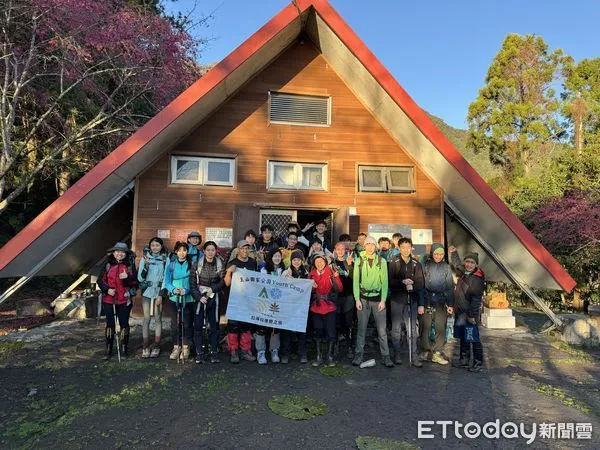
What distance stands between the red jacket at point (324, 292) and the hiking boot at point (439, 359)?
5.79 ft

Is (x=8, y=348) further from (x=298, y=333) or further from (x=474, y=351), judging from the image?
(x=474, y=351)

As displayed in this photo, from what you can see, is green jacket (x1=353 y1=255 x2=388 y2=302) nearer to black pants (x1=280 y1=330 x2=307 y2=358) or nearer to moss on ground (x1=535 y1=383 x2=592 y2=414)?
black pants (x1=280 y1=330 x2=307 y2=358)

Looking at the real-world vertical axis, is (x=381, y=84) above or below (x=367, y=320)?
above

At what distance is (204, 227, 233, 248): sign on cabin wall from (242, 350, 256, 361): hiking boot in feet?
8.64

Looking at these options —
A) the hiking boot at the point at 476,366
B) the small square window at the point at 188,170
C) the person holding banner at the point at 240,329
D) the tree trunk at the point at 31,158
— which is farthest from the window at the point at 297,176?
the tree trunk at the point at 31,158

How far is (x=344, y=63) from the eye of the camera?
816 centimetres

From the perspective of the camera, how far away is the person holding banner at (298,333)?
6.00m

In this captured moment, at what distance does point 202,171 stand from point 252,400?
4.93m

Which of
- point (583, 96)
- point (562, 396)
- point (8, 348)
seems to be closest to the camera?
point (562, 396)

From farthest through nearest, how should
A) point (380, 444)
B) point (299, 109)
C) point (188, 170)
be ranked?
point (299, 109) → point (188, 170) → point (380, 444)

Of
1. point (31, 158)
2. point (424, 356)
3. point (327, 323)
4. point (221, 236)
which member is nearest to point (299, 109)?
point (221, 236)

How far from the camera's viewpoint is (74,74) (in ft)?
32.4

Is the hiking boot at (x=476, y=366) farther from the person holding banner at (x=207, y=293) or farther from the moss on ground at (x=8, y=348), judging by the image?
the moss on ground at (x=8, y=348)

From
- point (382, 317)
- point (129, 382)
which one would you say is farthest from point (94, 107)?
point (382, 317)
